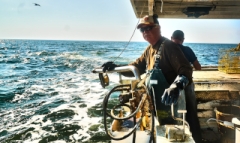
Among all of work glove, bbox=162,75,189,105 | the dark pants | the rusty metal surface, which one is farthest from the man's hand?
the rusty metal surface

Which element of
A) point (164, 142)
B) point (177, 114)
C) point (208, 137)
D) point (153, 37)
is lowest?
point (208, 137)

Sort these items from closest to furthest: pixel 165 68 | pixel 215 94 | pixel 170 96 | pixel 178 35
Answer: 1. pixel 170 96
2. pixel 165 68
3. pixel 178 35
4. pixel 215 94

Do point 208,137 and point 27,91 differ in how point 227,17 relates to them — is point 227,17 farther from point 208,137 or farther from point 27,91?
point 27,91

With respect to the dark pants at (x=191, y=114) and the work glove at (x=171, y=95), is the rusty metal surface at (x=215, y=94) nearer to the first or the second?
the dark pants at (x=191, y=114)

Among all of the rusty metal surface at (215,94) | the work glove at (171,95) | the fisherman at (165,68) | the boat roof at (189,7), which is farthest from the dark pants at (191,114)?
the boat roof at (189,7)

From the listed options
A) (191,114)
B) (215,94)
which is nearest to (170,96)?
(191,114)

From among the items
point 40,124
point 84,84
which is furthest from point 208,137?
point 84,84

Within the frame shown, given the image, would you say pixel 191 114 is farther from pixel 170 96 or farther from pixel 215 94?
pixel 215 94

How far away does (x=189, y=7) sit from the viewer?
6844 millimetres

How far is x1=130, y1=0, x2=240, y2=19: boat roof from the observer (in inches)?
244

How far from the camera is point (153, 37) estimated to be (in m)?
3.07

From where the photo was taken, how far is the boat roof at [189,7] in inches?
244

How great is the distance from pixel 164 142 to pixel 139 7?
5251 millimetres

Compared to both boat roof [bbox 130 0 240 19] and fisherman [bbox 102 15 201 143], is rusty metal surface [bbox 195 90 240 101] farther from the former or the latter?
boat roof [bbox 130 0 240 19]
